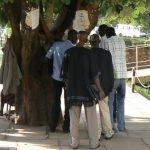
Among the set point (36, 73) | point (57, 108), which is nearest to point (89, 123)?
point (57, 108)

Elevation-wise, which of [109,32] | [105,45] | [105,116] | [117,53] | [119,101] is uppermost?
[109,32]

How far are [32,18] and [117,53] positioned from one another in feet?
5.68

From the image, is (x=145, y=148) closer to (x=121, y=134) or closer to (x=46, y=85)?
(x=121, y=134)

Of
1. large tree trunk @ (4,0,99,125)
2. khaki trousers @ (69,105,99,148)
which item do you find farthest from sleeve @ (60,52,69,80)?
large tree trunk @ (4,0,99,125)

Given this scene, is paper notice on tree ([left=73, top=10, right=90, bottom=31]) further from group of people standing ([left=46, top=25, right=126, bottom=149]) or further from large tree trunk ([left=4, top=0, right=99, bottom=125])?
large tree trunk ([left=4, top=0, right=99, bottom=125])

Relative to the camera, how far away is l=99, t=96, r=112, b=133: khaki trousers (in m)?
9.26

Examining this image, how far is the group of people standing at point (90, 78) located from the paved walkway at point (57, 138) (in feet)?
0.78

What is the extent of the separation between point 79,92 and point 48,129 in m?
2.19

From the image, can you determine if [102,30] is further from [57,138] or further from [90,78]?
[57,138]

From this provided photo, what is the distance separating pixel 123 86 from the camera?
9.98 meters

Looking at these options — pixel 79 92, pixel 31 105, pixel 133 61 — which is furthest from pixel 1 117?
pixel 133 61

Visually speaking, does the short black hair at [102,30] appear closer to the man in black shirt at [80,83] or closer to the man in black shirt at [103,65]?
the man in black shirt at [103,65]

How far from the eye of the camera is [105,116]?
9336mm

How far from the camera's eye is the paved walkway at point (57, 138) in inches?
348
